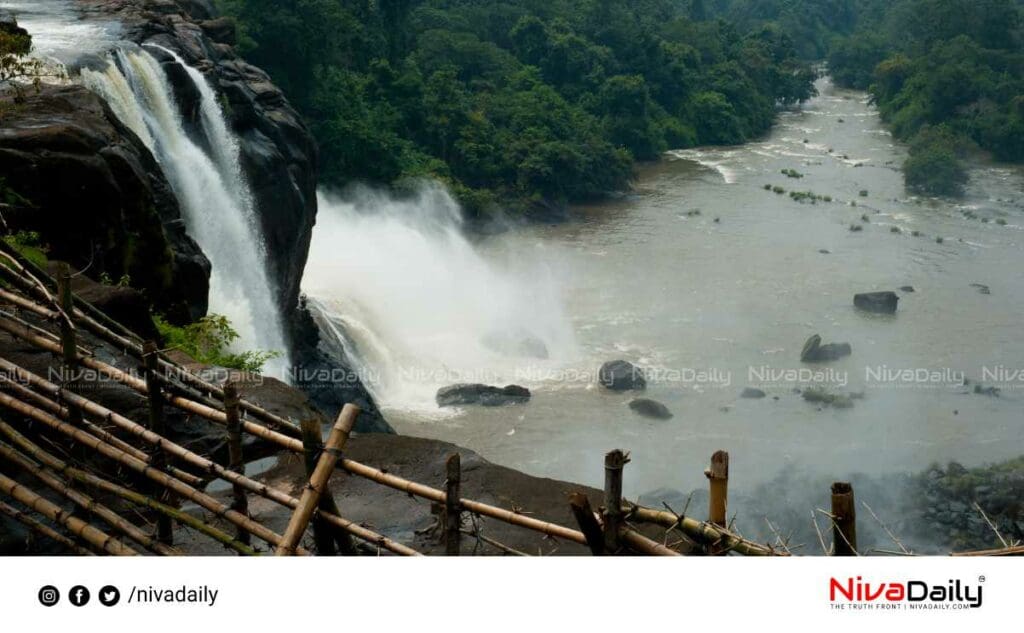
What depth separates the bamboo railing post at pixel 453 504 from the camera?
5142 mm

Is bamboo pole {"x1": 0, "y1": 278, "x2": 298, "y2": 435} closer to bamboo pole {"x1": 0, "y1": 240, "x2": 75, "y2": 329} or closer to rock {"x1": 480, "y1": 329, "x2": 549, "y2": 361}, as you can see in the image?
bamboo pole {"x1": 0, "y1": 240, "x2": 75, "y2": 329}

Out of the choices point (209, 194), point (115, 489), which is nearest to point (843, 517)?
point (115, 489)

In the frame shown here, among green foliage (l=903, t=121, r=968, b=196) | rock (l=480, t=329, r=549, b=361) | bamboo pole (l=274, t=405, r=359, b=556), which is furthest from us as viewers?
green foliage (l=903, t=121, r=968, b=196)

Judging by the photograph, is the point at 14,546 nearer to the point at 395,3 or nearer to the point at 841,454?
the point at 841,454

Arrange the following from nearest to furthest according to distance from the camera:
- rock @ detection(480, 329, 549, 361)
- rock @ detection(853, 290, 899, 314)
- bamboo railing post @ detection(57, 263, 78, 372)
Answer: bamboo railing post @ detection(57, 263, 78, 372) → rock @ detection(480, 329, 549, 361) → rock @ detection(853, 290, 899, 314)

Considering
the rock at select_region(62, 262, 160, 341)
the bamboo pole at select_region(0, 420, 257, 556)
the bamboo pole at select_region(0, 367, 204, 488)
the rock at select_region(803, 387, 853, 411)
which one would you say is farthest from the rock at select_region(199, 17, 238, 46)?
the bamboo pole at select_region(0, 420, 257, 556)

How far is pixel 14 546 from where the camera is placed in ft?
18.9

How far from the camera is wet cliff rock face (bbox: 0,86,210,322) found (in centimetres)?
1010

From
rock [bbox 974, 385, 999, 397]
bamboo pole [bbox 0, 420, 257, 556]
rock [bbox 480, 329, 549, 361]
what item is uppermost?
bamboo pole [bbox 0, 420, 257, 556]

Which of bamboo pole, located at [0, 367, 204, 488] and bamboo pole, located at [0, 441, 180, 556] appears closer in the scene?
bamboo pole, located at [0, 441, 180, 556]

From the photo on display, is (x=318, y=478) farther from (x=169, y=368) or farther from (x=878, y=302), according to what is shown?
(x=878, y=302)

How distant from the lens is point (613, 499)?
472cm

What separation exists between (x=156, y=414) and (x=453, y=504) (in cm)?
173
